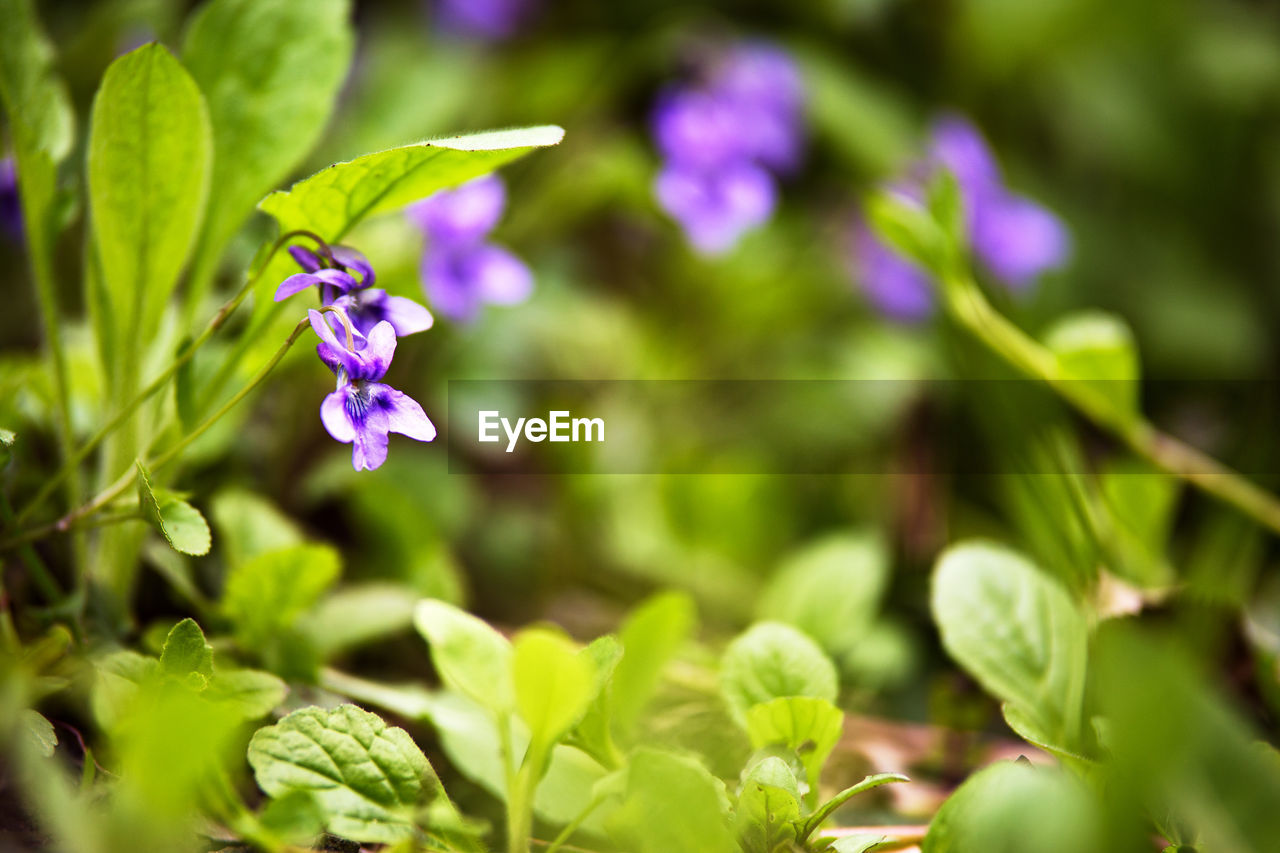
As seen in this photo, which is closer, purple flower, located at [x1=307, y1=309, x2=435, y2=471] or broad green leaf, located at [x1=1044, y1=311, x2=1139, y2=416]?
purple flower, located at [x1=307, y1=309, x2=435, y2=471]

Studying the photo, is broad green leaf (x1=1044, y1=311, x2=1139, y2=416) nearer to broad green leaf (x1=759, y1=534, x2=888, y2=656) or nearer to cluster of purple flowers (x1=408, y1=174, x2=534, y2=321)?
broad green leaf (x1=759, y1=534, x2=888, y2=656)

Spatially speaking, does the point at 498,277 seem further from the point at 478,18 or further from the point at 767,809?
the point at 478,18

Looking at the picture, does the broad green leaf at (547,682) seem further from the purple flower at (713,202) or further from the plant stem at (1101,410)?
the purple flower at (713,202)

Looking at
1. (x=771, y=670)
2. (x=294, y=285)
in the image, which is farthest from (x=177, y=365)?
(x=771, y=670)

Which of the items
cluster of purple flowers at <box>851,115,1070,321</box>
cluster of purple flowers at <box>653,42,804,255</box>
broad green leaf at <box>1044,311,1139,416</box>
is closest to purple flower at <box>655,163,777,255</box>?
cluster of purple flowers at <box>653,42,804,255</box>

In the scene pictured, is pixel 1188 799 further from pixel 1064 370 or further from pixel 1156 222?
pixel 1156 222

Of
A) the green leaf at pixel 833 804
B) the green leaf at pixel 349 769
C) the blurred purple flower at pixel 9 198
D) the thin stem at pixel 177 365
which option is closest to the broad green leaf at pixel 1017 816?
the green leaf at pixel 833 804

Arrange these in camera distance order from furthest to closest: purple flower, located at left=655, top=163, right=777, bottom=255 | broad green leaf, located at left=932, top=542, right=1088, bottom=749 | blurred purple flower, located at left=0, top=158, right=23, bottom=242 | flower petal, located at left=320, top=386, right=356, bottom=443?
purple flower, located at left=655, top=163, right=777, bottom=255 < blurred purple flower, located at left=0, top=158, right=23, bottom=242 < broad green leaf, located at left=932, top=542, right=1088, bottom=749 < flower petal, located at left=320, top=386, right=356, bottom=443
